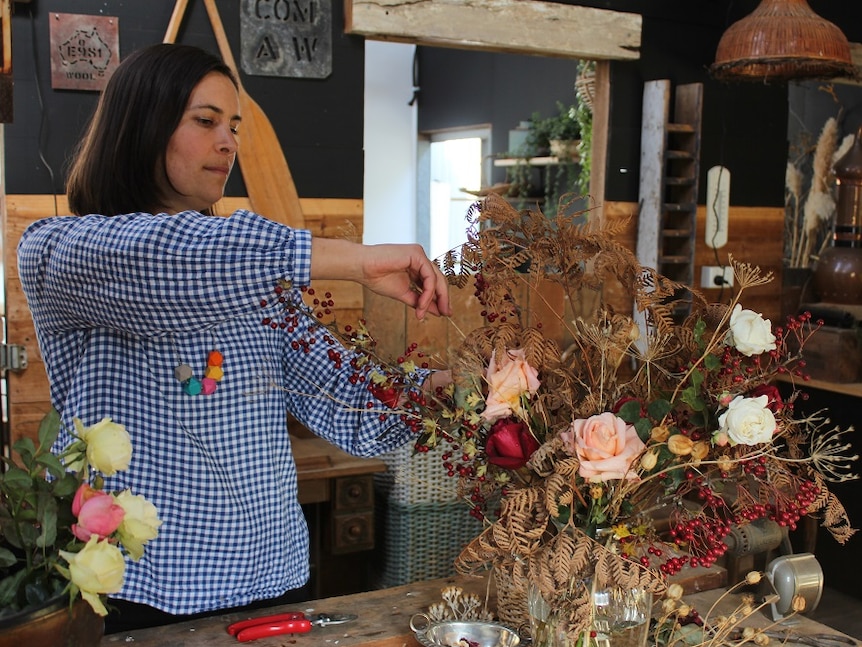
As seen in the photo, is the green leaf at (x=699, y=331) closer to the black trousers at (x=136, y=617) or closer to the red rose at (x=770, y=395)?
the red rose at (x=770, y=395)

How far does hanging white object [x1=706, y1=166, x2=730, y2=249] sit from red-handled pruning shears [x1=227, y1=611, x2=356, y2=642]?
3.08 m

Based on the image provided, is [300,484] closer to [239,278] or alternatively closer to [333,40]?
[333,40]

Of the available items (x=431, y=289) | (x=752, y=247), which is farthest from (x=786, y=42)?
(x=431, y=289)

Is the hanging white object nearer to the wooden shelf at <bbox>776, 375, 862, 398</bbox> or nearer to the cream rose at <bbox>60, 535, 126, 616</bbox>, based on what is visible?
the wooden shelf at <bbox>776, 375, 862, 398</bbox>

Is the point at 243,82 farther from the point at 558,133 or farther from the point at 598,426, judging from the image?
the point at 558,133

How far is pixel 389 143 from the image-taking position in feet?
25.1

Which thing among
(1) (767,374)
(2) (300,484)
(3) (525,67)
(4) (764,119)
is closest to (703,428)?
(1) (767,374)

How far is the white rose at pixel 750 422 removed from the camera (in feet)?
3.71

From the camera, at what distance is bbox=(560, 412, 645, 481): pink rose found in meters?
1.13

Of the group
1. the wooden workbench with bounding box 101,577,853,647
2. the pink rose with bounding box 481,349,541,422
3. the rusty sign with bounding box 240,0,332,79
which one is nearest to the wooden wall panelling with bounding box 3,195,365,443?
the rusty sign with bounding box 240,0,332,79

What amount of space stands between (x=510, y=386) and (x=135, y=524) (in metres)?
0.50

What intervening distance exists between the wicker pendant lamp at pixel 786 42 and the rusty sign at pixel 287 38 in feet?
4.54

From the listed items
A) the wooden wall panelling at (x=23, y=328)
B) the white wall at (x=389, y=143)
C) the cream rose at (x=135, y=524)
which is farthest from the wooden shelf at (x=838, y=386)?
the white wall at (x=389, y=143)

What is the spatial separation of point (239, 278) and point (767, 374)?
696 millimetres
